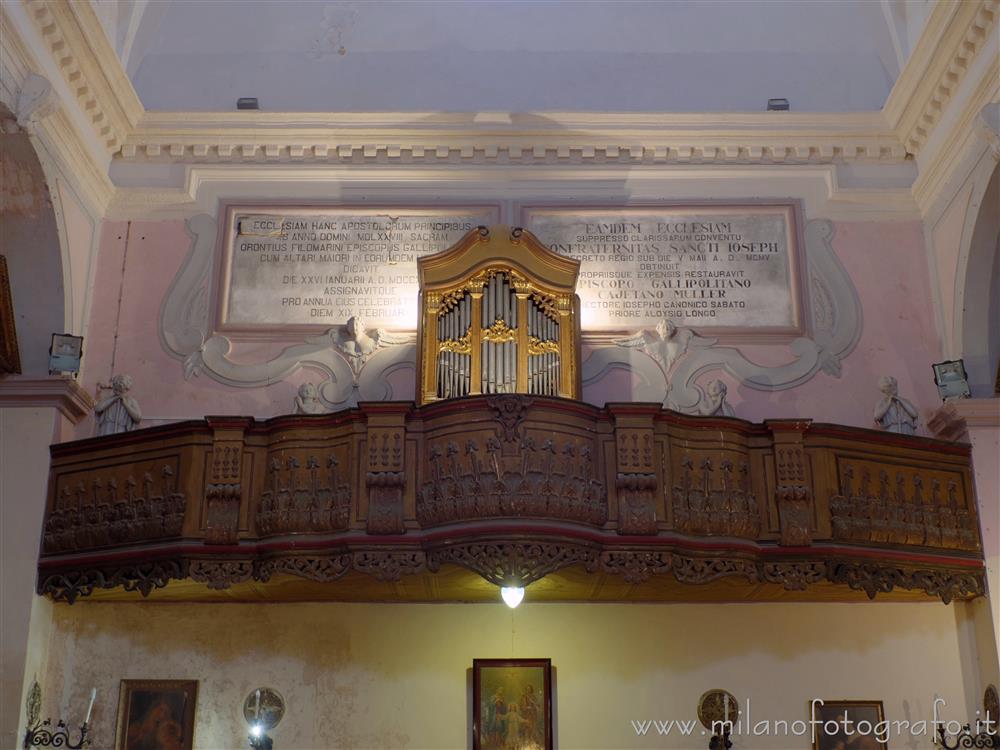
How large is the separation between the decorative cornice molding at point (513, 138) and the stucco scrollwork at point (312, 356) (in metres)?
1.87

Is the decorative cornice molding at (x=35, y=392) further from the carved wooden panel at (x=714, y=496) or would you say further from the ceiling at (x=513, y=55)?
the carved wooden panel at (x=714, y=496)

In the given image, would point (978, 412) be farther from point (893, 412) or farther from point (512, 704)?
point (512, 704)

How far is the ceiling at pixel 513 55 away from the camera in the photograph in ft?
44.4

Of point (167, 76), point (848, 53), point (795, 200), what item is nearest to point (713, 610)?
point (795, 200)

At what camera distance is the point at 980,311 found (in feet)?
37.8

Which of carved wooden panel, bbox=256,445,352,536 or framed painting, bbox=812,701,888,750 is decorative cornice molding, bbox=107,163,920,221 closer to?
carved wooden panel, bbox=256,445,352,536

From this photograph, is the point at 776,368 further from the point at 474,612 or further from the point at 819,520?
the point at 474,612

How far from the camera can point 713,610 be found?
11.2 metres

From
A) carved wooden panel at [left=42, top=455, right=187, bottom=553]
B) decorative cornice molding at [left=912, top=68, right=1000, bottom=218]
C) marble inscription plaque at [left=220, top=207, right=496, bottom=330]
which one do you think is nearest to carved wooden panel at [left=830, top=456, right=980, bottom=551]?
decorative cornice molding at [left=912, top=68, right=1000, bottom=218]

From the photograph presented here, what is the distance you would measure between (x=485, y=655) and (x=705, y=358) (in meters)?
3.77

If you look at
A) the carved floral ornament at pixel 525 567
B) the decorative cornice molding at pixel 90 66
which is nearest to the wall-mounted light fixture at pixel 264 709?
the carved floral ornament at pixel 525 567

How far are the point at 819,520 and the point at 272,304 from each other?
606cm

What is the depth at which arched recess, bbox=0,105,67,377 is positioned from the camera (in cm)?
1098

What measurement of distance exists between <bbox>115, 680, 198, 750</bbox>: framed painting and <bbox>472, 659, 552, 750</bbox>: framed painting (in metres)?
2.67
